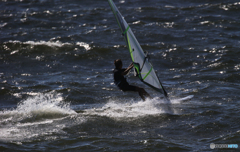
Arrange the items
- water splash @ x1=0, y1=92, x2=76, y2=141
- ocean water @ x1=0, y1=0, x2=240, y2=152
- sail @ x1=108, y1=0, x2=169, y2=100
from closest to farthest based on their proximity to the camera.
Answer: ocean water @ x1=0, y1=0, x2=240, y2=152, water splash @ x1=0, y1=92, x2=76, y2=141, sail @ x1=108, y1=0, x2=169, y2=100

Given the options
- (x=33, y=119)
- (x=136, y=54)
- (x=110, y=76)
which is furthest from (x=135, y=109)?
(x=110, y=76)

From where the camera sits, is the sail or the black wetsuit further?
the black wetsuit

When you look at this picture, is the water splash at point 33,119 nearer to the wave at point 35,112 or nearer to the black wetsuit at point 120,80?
the wave at point 35,112

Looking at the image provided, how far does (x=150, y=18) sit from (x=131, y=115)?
1212cm

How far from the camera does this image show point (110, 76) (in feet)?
44.0

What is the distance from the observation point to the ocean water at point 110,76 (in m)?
7.93

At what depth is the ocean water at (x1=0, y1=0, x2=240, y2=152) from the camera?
793 centimetres

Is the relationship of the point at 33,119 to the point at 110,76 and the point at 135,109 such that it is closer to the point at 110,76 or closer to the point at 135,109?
the point at 135,109

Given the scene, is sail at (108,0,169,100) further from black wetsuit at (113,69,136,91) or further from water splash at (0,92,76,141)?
water splash at (0,92,76,141)

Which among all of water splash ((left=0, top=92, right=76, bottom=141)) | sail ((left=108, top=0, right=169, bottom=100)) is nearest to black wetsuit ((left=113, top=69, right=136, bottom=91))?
sail ((left=108, top=0, right=169, bottom=100))

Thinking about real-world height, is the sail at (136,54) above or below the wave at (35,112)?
above

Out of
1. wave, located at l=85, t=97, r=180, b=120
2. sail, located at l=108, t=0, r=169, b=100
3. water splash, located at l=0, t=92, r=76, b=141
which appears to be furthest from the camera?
wave, located at l=85, t=97, r=180, b=120

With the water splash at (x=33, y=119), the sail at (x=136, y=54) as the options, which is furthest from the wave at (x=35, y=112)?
the sail at (x=136, y=54)

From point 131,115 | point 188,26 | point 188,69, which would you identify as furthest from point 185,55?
point 131,115
